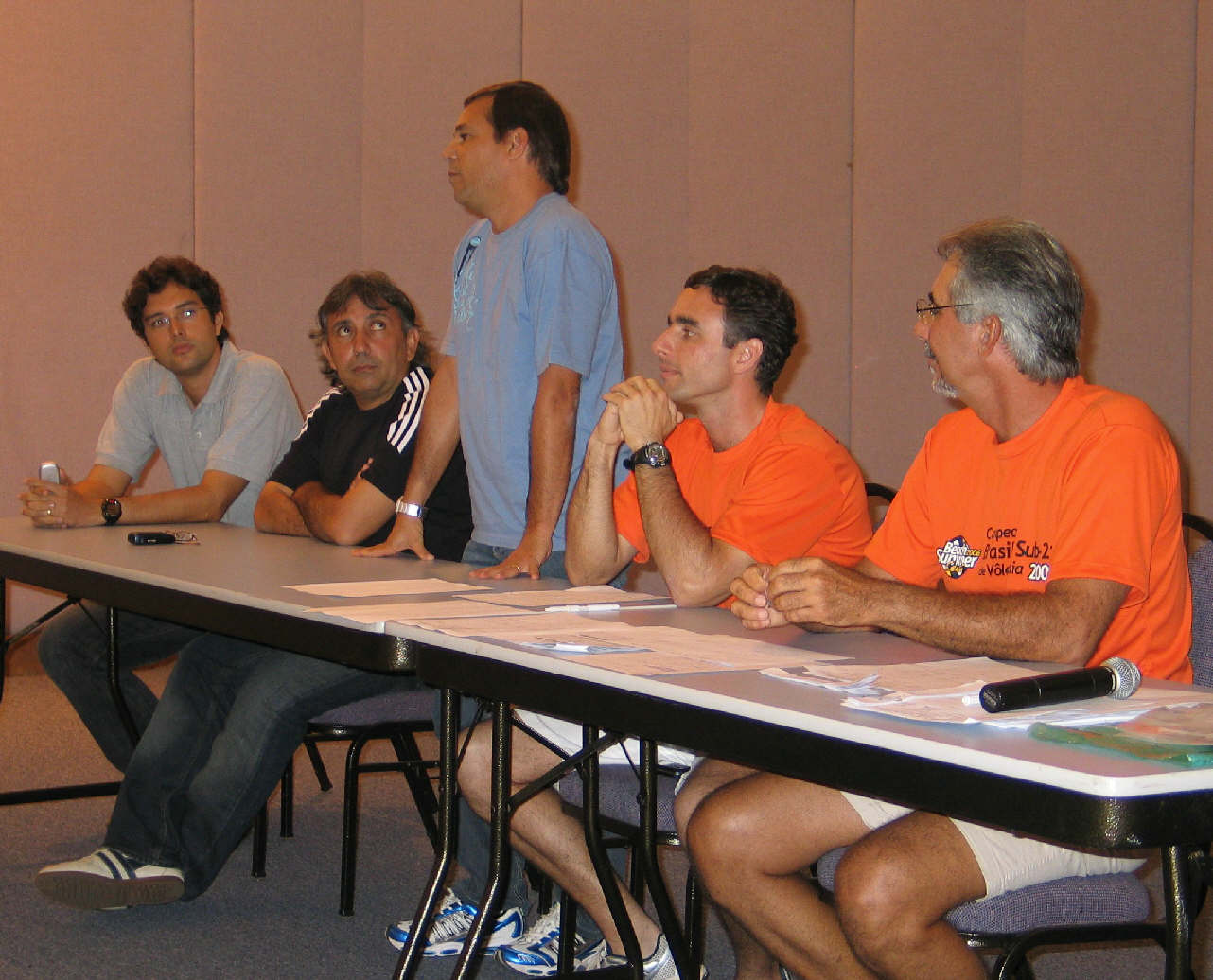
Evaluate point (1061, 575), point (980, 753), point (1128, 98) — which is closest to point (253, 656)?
point (1061, 575)

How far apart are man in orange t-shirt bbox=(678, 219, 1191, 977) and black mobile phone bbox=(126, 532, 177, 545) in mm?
1391

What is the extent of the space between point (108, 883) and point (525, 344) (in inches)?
48.5

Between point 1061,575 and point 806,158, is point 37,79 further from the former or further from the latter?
point 1061,575

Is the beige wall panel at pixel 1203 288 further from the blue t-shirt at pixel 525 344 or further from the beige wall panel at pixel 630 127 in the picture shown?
the blue t-shirt at pixel 525 344

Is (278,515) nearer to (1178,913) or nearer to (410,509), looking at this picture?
(410,509)

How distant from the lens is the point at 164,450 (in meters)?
3.59

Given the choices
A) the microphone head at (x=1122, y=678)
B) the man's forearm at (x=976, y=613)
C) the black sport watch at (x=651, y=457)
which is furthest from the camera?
the black sport watch at (x=651, y=457)

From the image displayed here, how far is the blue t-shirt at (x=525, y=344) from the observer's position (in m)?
2.62

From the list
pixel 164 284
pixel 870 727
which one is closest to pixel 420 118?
pixel 164 284

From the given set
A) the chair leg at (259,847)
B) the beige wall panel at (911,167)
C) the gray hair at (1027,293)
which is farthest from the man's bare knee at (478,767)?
the beige wall panel at (911,167)

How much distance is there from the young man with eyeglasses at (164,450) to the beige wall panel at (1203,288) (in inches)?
112

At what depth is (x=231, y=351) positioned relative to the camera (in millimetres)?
3492

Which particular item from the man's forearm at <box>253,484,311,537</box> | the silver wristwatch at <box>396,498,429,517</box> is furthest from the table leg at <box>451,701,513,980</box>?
the man's forearm at <box>253,484,311,537</box>

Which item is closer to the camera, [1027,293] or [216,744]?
[1027,293]
